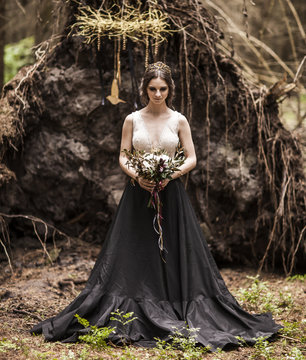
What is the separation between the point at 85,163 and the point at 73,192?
45 centimetres

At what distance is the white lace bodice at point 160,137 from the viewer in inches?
159

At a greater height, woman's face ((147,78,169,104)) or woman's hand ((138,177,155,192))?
woman's face ((147,78,169,104))

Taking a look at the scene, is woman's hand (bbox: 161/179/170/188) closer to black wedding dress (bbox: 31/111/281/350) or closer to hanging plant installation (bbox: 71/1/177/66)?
black wedding dress (bbox: 31/111/281/350)

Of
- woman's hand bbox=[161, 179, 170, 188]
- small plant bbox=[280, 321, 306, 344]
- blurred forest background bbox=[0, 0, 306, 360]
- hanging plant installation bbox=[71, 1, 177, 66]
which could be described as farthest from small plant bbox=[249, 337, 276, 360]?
hanging plant installation bbox=[71, 1, 177, 66]

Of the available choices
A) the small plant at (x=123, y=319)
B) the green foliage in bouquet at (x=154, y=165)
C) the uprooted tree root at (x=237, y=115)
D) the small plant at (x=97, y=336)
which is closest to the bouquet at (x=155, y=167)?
the green foliage in bouquet at (x=154, y=165)

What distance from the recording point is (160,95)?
398 cm

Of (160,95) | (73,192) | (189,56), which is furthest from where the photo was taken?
(73,192)

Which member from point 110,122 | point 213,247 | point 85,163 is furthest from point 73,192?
point 213,247

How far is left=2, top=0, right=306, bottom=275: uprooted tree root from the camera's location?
214 inches

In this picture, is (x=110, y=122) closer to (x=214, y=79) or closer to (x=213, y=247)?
(x=214, y=79)

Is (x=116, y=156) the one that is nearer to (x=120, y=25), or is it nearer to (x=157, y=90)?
(x=120, y=25)

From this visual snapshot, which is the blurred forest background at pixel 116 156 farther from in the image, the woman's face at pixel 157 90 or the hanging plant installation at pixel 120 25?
the woman's face at pixel 157 90

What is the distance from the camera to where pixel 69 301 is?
4750 millimetres

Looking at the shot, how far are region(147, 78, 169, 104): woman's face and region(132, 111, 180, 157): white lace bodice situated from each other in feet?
0.78
